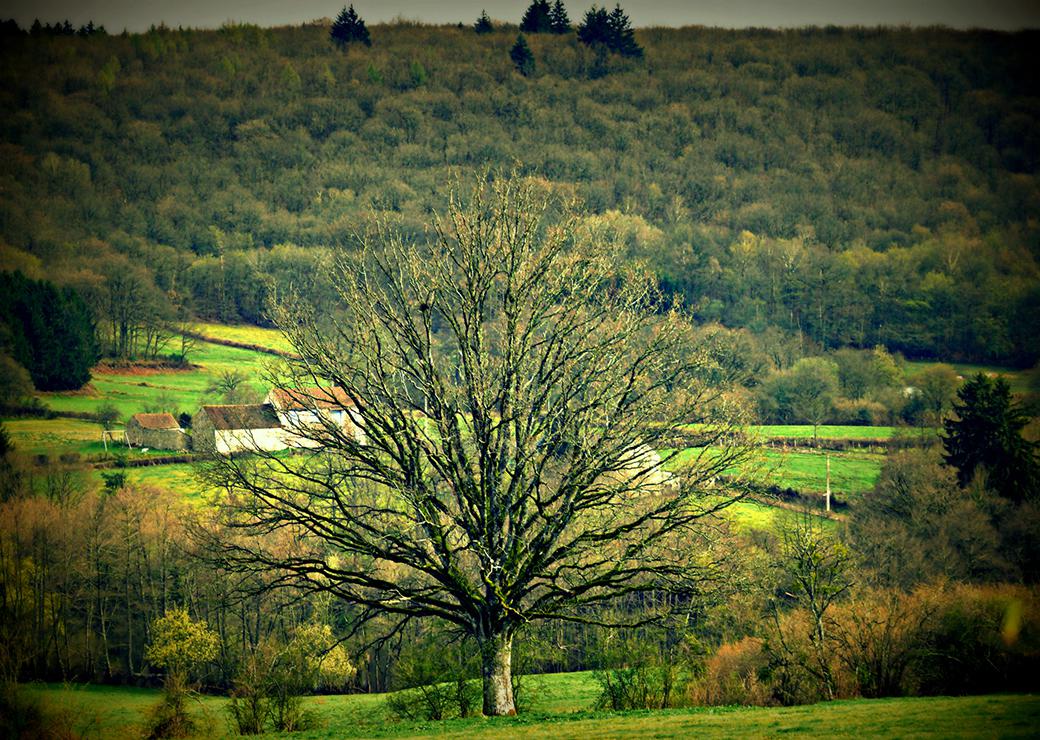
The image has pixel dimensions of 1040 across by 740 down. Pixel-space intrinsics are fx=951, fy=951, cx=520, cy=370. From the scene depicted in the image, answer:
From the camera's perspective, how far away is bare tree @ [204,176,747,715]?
17.4 m

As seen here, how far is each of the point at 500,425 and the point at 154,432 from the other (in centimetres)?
6913

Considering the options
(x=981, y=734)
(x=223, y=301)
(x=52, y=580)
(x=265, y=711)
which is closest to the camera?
(x=981, y=734)

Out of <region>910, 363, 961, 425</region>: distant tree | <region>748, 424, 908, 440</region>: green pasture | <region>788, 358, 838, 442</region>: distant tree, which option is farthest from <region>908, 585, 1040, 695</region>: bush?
<region>910, 363, 961, 425</region>: distant tree

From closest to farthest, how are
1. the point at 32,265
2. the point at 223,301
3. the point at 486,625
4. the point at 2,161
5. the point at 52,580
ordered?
1. the point at 486,625
2. the point at 52,580
3. the point at 223,301
4. the point at 32,265
5. the point at 2,161

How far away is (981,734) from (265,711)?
15.6m

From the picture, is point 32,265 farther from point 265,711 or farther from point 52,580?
point 265,711

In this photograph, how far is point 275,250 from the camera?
430ft

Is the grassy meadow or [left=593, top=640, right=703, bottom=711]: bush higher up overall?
[left=593, top=640, right=703, bottom=711]: bush

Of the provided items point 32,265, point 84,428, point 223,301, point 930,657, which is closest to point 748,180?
point 223,301

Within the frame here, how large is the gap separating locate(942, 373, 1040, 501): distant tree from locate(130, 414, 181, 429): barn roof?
198 feet

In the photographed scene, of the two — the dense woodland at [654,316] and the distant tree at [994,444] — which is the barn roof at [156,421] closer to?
the dense woodland at [654,316]

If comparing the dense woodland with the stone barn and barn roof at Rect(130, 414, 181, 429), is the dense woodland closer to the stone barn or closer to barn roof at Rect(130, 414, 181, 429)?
the stone barn

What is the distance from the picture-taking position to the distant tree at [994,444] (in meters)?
57.0

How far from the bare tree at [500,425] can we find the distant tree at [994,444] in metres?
45.9
